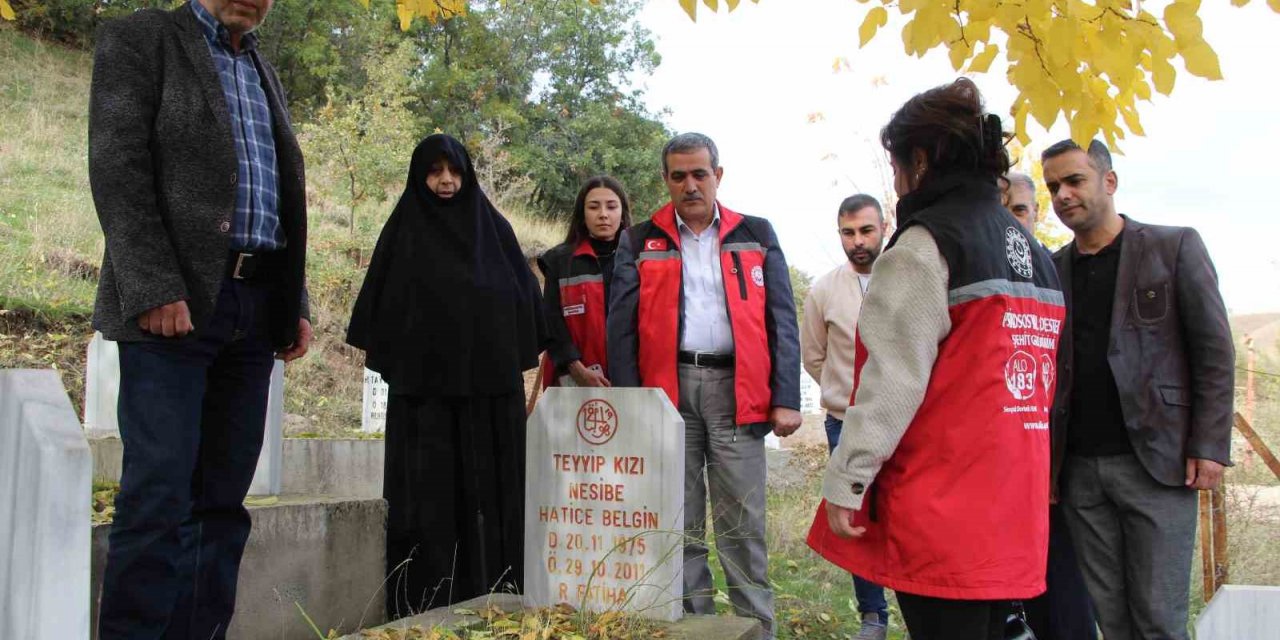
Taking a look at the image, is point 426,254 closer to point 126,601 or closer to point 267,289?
point 267,289

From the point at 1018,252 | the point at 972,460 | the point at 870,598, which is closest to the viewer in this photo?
the point at 972,460

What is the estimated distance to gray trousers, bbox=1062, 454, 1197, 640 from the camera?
3135 mm

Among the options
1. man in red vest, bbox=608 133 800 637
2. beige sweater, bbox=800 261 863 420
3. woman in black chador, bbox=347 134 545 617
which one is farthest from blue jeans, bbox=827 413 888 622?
woman in black chador, bbox=347 134 545 617

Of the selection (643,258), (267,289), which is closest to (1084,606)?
(643,258)

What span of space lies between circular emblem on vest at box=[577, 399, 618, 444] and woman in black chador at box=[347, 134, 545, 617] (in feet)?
2.84

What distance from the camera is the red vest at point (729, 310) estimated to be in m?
4.13

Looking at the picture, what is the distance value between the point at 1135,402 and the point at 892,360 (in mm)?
1215

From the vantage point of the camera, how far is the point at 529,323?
4.70 m

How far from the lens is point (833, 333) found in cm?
505

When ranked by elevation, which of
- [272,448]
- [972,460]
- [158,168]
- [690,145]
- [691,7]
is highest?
[691,7]

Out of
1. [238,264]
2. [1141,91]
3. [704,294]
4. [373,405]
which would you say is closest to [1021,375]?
[1141,91]

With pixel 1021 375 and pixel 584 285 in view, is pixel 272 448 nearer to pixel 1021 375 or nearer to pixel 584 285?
pixel 584 285

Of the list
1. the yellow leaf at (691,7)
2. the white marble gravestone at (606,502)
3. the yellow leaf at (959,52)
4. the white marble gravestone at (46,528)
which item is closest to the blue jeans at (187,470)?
the white marble gravestone at (46,528)

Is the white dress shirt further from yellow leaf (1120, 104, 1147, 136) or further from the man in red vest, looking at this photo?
yellow leaf (1120, 104, 1147, 136)
